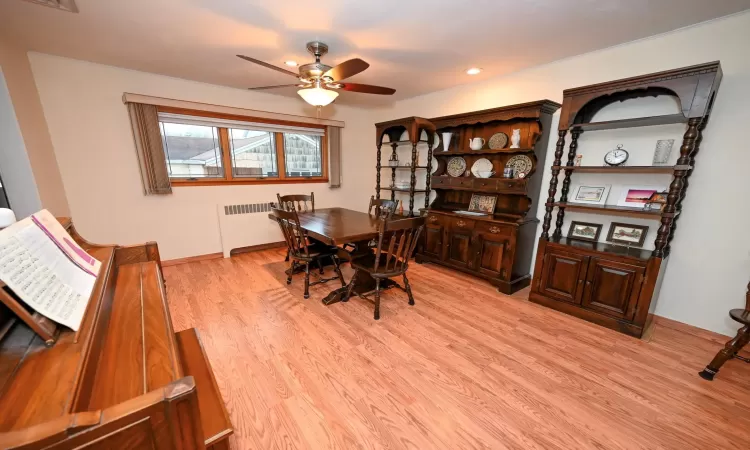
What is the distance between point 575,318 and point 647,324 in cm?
52

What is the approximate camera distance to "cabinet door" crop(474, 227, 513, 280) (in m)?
2.80

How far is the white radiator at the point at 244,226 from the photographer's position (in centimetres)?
372

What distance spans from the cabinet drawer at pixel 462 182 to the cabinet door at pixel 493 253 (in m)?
0.58

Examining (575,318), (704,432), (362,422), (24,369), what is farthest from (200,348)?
(575,318)

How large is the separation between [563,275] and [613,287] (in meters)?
0.34

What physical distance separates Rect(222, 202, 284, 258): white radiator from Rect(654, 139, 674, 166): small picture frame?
4.21 meters

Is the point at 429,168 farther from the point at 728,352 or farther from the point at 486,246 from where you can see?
the point at 728,352

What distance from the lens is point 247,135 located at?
3812 mm

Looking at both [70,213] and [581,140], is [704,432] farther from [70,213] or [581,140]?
[70,213]

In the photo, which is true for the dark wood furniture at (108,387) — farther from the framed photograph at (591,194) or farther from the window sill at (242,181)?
the framed photograph at (591,194)

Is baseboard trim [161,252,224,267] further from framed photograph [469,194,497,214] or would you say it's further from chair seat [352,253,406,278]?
framed photograph [469,194,497,214]

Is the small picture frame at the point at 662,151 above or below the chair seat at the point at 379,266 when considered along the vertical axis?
above

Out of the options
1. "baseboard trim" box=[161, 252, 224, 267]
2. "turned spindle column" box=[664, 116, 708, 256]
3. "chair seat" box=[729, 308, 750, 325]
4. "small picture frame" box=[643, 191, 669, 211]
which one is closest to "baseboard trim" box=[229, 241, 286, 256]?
"baseboard trim" box=[161, 252, 224, 267]

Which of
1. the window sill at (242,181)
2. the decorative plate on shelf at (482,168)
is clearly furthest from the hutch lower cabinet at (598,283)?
the window sill at (242,181)
